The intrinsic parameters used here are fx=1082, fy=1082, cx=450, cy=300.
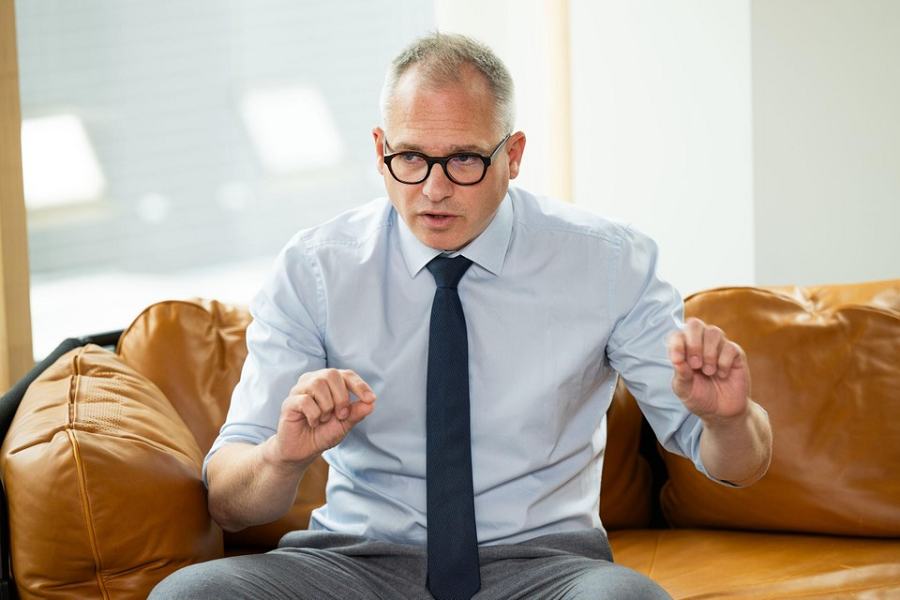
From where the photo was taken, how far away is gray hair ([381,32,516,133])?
1.73m

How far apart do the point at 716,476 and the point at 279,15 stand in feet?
7.11

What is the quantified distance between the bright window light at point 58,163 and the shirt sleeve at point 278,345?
3.87 ft

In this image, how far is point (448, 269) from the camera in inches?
70.9

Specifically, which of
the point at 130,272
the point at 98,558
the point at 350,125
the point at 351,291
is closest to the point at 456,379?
the point at 351,291

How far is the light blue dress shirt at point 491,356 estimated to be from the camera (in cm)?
179

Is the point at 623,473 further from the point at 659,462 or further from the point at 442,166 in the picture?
the point at 442,166

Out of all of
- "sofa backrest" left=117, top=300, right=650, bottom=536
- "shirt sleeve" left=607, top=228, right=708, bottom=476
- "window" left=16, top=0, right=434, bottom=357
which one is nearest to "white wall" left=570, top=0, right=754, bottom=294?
"window" left=16, top=0, right=434, bottom=357

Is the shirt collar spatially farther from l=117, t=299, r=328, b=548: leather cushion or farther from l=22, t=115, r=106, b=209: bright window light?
l=22, t=115, r=106, b=209: bright window light

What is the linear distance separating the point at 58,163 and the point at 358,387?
170cm

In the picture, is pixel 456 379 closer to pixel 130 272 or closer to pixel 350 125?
pixel 130 272

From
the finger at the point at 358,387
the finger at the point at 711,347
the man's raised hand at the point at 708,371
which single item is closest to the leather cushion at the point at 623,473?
the man's raised hand at the point at 708,371

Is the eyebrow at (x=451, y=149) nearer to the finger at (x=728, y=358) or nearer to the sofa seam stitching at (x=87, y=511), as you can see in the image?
the finger at (x=728, y=358)

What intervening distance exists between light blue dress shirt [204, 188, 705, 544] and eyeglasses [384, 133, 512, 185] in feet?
0.47

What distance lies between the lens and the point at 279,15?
10.8 ft
